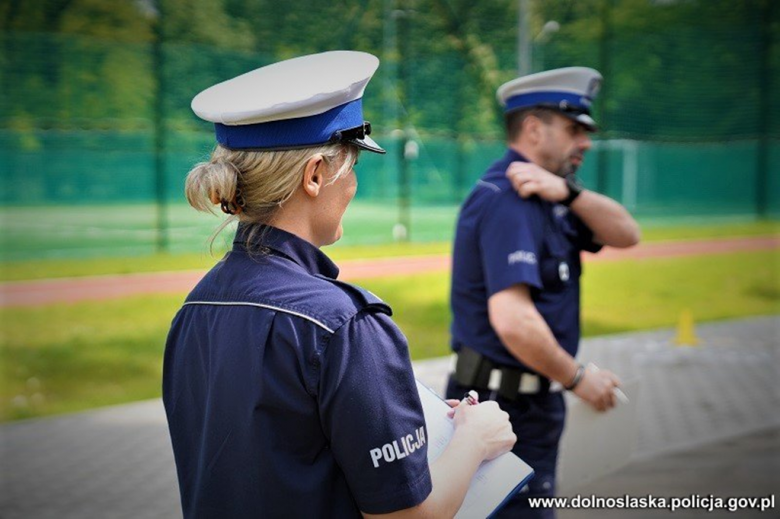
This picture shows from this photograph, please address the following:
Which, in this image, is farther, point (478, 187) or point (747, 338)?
point (747, 338)

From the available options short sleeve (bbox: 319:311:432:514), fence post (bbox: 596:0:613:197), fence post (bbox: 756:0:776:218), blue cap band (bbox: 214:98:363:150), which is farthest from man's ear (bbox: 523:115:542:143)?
fence post (bbox: 756:0:776:218)

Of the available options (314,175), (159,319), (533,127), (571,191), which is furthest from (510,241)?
(159,319)

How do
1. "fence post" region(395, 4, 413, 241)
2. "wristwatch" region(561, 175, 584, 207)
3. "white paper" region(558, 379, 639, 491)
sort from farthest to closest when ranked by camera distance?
"fence post" region(395, 4, 413, 241) < "wristwatch" region(561, 175, 584, 207) < "white paper" region(558, 379, 639, 491)

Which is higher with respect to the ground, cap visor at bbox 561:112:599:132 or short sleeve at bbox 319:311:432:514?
cap visor at bbox 561:112:599:132

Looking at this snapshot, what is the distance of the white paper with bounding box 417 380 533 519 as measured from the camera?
1.83 meters

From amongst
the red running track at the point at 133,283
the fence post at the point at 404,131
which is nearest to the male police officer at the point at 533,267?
the red running track at the point at 133,283

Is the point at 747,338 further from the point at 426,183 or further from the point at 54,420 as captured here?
the point at 426,183

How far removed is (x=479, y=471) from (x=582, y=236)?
1.98 meters

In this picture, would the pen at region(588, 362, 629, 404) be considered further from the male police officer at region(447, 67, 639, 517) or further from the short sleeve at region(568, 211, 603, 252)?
the short sleeve at region(568, 211, 603, 252)

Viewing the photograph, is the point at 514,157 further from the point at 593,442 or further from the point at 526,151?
the point at 593,442

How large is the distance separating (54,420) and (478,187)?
15.8 ft

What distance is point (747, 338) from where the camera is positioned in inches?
424

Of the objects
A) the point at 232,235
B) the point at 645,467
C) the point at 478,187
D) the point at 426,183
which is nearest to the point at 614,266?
the point at 426,183

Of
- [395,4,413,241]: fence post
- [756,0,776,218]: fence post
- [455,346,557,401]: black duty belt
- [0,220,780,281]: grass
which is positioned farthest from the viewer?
[756,0,776,218]: fence post
